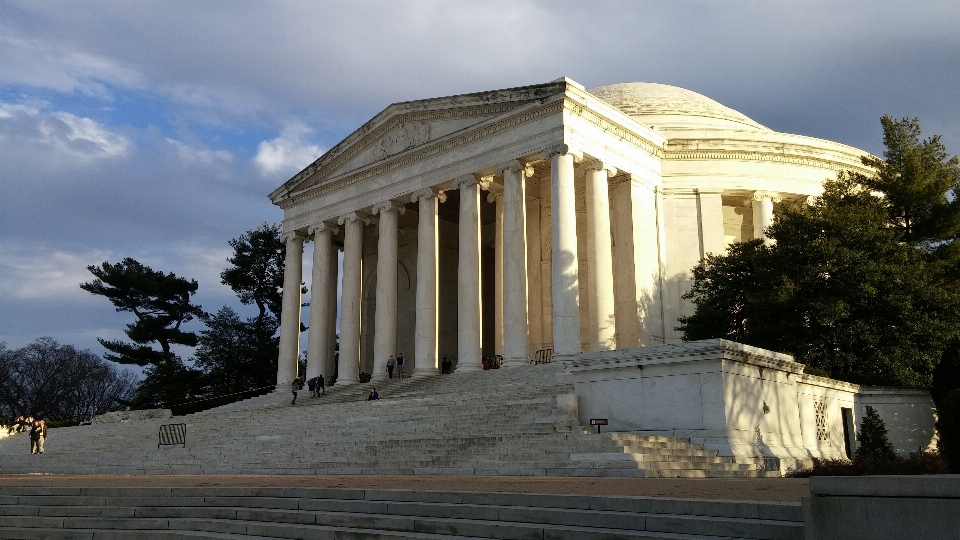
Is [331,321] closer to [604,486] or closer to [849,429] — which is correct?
[849,429]

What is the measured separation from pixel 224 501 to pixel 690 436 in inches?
412

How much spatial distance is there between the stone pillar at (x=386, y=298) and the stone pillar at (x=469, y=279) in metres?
4.98

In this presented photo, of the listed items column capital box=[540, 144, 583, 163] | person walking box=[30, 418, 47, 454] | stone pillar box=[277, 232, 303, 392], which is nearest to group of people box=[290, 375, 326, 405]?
stone pillar box=[277, 232, 303, 392]

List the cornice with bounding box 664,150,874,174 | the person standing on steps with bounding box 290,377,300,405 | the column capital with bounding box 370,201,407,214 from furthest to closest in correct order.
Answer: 1. the column capital with bounding box 370,201,407,214
2. the cornice with bounding box 664,150,874,174
3. the person standing on steps with bounding box 290,377,300,405

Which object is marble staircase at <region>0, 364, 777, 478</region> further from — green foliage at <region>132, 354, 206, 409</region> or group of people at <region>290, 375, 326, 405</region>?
green foliage at <region>132, 354, 206, 409</region>

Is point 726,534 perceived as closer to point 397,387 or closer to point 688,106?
point 397,387

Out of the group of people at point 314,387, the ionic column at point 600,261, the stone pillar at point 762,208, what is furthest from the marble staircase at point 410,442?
the stone pillar at point 762,208

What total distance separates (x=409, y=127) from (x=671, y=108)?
1541 cm

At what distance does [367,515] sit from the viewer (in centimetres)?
1193

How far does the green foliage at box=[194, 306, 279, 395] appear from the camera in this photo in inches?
2430

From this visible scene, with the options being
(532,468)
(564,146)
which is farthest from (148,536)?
(564,146)

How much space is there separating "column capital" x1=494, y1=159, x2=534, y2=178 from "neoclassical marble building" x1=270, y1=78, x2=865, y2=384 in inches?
2.9

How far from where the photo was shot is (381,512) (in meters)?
12.4

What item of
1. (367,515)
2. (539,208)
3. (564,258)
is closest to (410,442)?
(367,515)
